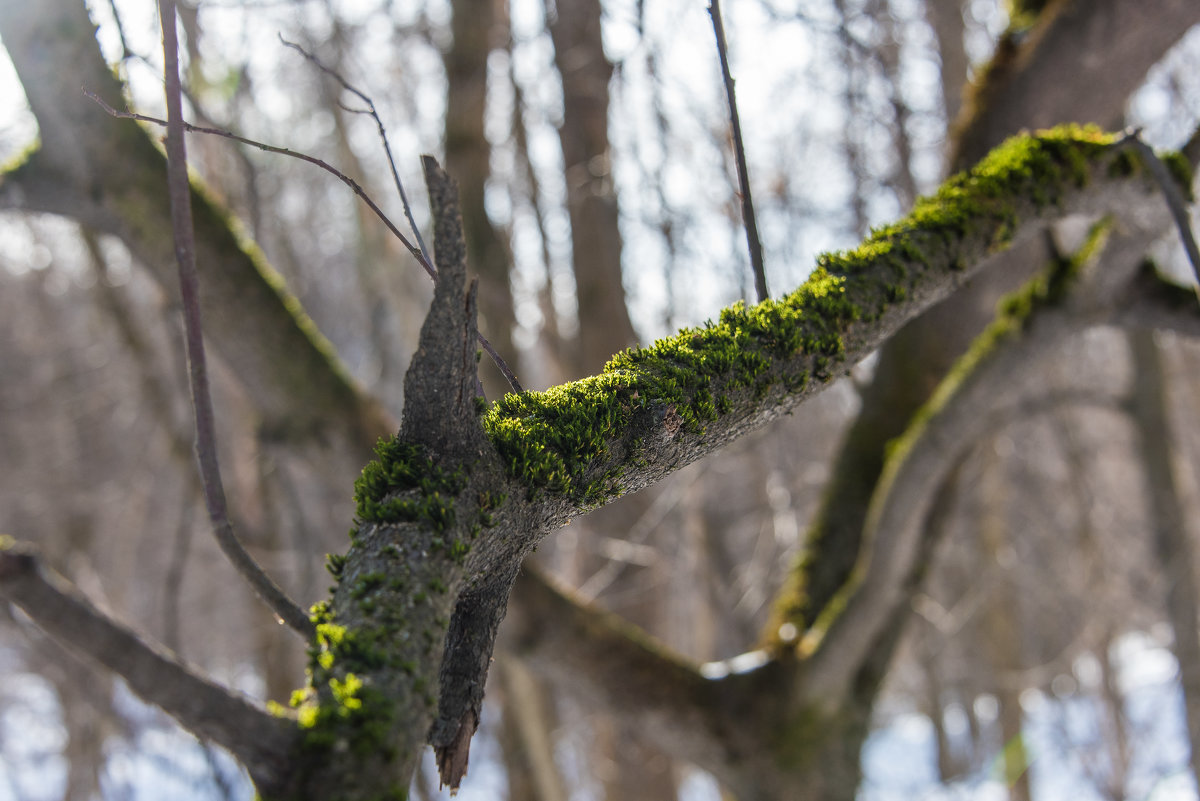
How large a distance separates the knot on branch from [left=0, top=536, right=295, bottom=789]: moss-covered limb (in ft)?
1.30

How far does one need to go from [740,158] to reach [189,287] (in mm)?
1129

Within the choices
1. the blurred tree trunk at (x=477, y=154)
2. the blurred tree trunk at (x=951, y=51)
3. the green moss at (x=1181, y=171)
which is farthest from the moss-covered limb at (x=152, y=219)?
the blurred tree trunk at (x=951, y=51)

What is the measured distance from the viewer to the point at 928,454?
2.88 m

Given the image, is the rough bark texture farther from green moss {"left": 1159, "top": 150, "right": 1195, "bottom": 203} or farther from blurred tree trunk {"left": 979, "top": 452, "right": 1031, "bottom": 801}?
blurred tree trunk {"left": 979, "top": 452, "right": 1031, "bottom": 801}

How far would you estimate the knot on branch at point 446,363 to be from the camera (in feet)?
3.07

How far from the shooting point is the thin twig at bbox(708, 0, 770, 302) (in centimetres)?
162

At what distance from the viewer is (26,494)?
9.07 m

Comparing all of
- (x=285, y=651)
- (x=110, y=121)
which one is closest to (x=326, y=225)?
(x=285, y=651)

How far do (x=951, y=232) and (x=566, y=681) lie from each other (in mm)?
2269

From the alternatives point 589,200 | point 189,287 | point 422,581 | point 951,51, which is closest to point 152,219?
point 189,287

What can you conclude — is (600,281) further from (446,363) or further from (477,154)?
(446,363)

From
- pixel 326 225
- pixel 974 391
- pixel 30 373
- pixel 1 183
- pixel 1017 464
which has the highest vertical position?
pixel 326 225

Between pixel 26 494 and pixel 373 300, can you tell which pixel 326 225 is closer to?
pixel 373 300

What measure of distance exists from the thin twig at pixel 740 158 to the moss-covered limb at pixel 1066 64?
212cm
